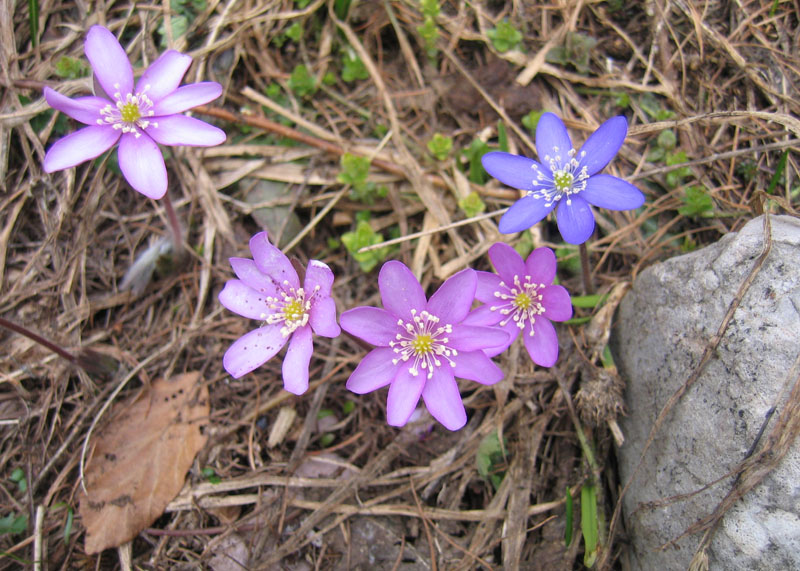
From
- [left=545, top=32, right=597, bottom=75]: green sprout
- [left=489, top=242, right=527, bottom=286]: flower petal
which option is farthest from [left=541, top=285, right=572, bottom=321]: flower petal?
[left=545, top=32, right=597, bottom=75]: green sprout

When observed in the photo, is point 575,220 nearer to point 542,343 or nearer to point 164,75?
point 542,343

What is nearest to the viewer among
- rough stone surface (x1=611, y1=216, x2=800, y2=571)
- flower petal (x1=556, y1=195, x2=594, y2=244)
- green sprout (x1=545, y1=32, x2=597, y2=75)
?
rough stone surface (x1=611, y1=216, x2=800, y2=571)

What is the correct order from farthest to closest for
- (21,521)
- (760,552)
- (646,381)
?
(21,521) → (646,381) → (760,552)

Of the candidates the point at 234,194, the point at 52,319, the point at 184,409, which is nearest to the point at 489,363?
the point at 184,409

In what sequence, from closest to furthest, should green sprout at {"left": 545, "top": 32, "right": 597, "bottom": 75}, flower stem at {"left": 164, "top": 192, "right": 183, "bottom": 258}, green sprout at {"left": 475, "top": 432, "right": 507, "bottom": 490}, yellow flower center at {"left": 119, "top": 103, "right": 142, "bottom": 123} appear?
yellow flower center at {"left": 119, "top": 103, "right": 142, "bottom": 123}
green sprout at {"left": 475, "top": 432, "right": 507, "bottom": 490}
flower stem at {"left": 164, "top": 192, "right": 183, "bottom": 258}
green sprout at {"left": 545, "top": 32, "right": 597, "bottom": 75}

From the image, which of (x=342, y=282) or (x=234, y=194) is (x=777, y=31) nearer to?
(x=342, y=282)

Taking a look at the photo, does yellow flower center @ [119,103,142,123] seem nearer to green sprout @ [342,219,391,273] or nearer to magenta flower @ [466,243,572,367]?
green sprout @ [342,219,391,273]

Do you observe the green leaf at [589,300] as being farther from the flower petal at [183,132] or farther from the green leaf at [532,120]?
the flower petal at [183,132]
